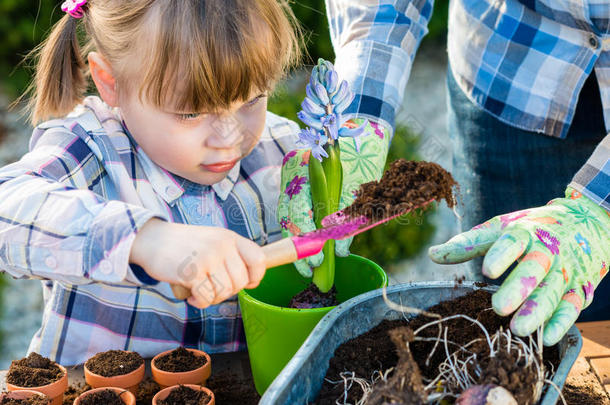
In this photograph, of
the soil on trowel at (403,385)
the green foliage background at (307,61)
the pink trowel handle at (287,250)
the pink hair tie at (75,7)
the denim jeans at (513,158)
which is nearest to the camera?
the soil on trowel at (403,385)

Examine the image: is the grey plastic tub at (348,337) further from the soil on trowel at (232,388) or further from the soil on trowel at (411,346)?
the soil on trowel at (232,388)

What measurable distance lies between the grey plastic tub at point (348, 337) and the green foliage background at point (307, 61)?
1.32 m

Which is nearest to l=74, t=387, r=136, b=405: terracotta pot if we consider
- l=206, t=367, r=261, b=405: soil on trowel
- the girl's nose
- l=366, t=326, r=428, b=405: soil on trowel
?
l=206, t=367, r=261, b=405: soil on trowel

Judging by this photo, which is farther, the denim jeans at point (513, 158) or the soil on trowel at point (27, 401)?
the denim jeans at point (513, 158)

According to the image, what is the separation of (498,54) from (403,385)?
96 centimetres

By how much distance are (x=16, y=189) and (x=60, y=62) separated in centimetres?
44

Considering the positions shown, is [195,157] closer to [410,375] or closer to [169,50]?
[169,50]

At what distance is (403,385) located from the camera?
2.35 ft

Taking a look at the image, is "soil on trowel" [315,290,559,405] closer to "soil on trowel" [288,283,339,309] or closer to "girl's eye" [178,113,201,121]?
"soil on trowel" [288,283,339,309]

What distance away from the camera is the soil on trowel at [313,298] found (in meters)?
1.06

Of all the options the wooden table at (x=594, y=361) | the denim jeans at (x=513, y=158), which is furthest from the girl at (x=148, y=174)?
the wooden table at (x=594, y=361)

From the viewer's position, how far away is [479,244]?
970mm

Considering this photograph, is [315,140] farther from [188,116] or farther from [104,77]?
[104,77]

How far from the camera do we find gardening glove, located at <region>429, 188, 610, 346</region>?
0.85 m
